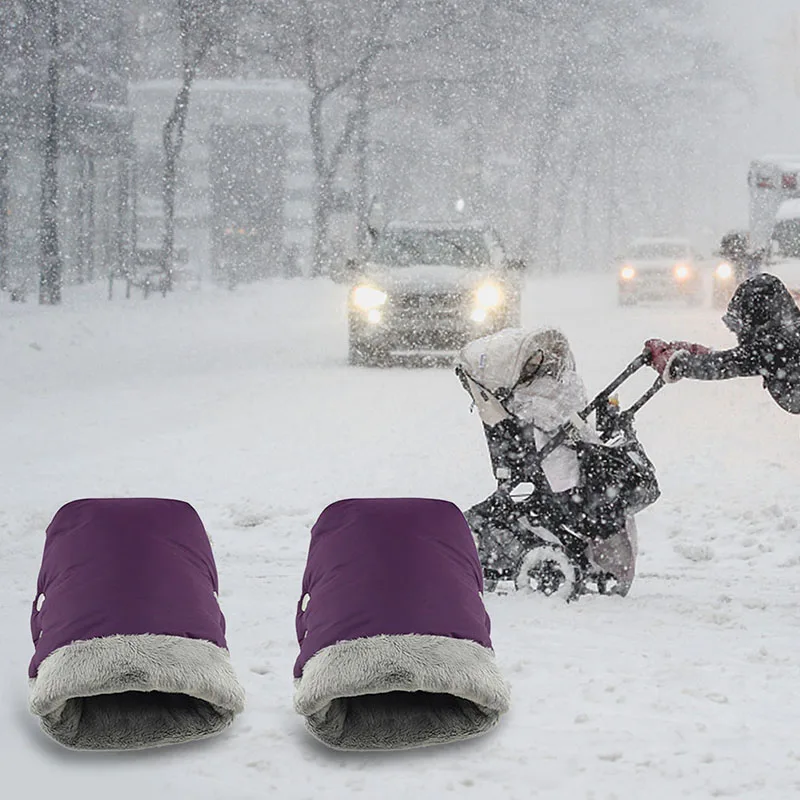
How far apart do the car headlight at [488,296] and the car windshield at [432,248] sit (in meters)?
0.62

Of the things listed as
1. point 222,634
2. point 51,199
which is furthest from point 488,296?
point 51,199

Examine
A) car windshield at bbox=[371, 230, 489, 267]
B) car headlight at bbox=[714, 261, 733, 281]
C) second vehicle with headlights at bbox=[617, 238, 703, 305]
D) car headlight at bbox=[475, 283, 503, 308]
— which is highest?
car windshield at bbox=[371, 230, 489, 267]

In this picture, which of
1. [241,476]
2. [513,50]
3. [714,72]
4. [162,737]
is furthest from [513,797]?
[714,72]

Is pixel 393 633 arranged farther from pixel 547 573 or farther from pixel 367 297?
pixel 367 297

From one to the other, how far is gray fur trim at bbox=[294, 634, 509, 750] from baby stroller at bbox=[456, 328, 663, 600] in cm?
167

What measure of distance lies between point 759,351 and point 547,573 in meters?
1.11

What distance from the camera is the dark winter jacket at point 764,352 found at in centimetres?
537

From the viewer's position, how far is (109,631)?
149 inches

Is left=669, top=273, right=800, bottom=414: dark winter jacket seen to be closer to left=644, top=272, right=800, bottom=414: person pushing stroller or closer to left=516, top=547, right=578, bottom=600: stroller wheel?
left=644, top=272, right=800, bottom=414: person pushing stroller

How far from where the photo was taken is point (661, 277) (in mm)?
28875

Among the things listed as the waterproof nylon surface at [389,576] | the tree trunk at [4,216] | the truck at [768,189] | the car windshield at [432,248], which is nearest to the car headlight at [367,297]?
the car windshield at [432,248]

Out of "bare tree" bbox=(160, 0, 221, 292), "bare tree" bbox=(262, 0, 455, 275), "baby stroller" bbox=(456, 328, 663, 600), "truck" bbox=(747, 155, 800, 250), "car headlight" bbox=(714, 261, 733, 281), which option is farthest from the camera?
"bare tree" bbox=(262, 0, 455, 275)

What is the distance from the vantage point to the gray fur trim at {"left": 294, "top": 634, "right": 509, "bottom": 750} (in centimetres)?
372

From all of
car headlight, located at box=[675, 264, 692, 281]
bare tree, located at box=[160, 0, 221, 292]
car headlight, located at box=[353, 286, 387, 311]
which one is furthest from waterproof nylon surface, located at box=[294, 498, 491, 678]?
bare tree, located at box=[160, 0, 221, 292]
